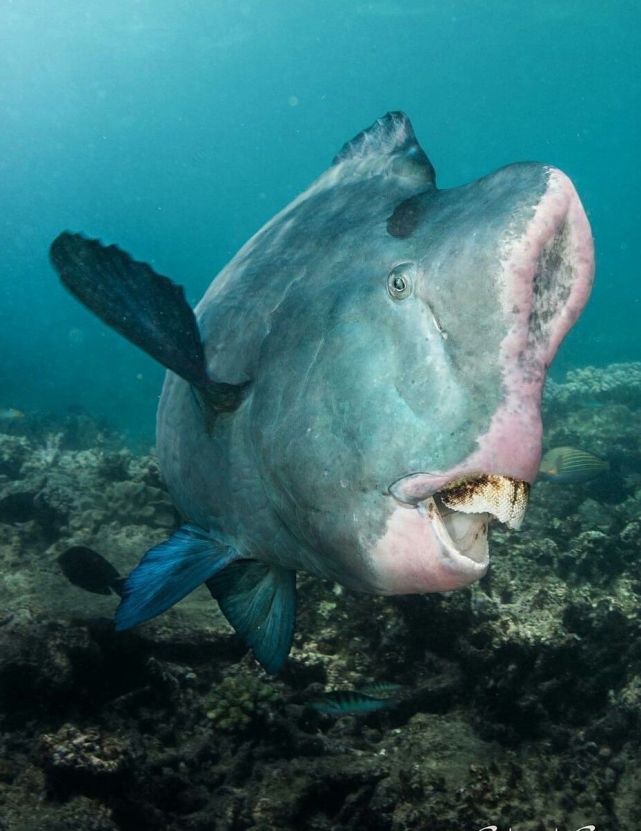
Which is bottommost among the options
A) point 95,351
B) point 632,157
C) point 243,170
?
point 95,351

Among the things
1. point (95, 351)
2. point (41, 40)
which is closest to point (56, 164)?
point (41, 40)

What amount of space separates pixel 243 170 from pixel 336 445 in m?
157

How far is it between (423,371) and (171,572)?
1434mm

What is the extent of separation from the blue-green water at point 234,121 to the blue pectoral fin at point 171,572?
9.75 ft

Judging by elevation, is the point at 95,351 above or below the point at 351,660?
above

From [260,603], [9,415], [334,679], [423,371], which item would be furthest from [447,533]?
[9,415]

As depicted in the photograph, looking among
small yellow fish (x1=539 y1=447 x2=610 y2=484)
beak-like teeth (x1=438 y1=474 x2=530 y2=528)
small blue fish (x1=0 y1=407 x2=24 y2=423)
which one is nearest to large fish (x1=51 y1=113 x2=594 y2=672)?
beak-like teeth (x1=438 y1=474 x2=530 y2=528)

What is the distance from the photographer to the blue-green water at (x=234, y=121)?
5441 centimetres

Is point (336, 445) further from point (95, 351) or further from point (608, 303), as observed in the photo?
point (95, 351)

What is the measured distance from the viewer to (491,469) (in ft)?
4.13

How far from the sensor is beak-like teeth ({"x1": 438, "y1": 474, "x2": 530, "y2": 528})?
4.33 feet

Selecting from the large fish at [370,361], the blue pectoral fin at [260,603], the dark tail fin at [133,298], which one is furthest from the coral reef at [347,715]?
the dark tail fin at [133,298]

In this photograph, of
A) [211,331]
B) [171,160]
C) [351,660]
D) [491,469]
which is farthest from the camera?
[171,160]

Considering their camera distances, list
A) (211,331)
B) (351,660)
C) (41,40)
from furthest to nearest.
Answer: (41,40) < (351,660) < (211,331)
